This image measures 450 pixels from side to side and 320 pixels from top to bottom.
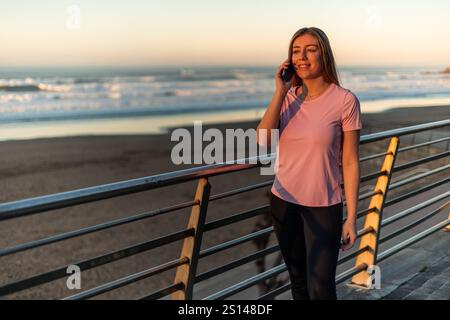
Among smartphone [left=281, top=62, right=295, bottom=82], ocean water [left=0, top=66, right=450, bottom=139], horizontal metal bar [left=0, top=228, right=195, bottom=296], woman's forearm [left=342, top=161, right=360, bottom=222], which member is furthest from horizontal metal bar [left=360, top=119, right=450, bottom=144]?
ocean water [left=0, top=66, right=450, bottom=139]

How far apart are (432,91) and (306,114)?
38.7 metres

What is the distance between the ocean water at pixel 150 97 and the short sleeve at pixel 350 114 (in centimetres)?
1754

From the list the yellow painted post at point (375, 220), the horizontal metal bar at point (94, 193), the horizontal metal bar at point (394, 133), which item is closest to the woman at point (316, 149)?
the horizontal metal bar at point (94, 193)

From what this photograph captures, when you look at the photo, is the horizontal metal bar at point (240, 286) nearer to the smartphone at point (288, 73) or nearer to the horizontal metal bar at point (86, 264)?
the horizontal metal bar at point (86, 264)

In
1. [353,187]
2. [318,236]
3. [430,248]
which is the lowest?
[430,248]

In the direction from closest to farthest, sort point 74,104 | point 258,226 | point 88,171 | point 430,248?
point 430,248 < point 258,226 < point 88,171 < point 74,104

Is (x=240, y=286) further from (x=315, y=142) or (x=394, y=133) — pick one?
(x=394, y=133)

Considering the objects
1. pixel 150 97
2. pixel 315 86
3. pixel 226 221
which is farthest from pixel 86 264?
pixel 150 97

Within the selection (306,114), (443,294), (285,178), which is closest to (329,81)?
(306,114)

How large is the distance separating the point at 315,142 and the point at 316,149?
0.10 feet

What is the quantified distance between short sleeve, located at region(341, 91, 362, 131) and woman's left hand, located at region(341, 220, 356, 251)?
0.44 m

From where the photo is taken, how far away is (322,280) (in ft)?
7.31

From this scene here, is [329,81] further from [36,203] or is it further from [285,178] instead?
[36,203]

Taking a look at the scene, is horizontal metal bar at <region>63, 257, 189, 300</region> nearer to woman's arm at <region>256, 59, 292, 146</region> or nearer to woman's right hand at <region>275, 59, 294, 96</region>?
woman's arm at <region>256, 59, 292, 146</region>
